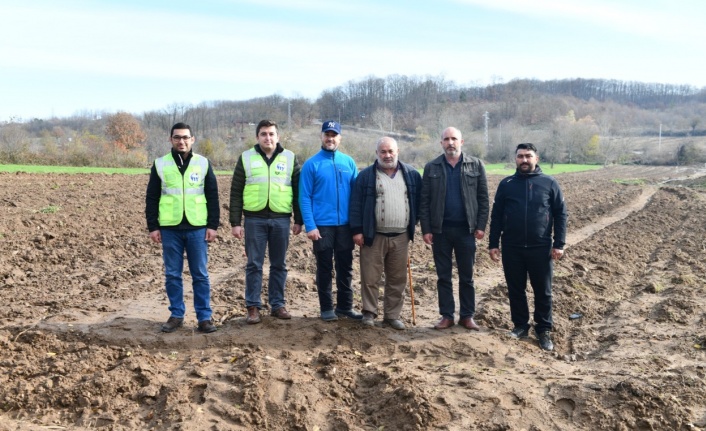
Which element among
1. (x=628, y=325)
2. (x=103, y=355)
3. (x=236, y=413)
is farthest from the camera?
(x=628, y=325)

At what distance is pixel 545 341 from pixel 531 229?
3.90 ft

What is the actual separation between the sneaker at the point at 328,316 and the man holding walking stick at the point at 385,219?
357mm

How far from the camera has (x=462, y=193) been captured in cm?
604

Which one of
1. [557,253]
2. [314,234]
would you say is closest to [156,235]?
[314,234]

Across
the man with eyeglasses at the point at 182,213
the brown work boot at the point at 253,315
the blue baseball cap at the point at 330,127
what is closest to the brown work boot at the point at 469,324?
the brown work boot at the point at 253,315

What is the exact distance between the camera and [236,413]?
170 inches

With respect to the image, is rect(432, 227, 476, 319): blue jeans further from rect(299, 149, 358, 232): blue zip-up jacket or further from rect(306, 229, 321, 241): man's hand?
rect(306, 229, 321, 241): man's hand

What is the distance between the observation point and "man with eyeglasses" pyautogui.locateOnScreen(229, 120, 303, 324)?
6.00m

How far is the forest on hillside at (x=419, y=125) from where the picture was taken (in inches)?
1919

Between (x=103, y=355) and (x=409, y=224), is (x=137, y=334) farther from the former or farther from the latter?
(x=409, y=224)

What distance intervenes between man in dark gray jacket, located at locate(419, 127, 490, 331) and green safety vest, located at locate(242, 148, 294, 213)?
1.42 m

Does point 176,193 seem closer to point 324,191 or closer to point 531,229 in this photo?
point 324,191

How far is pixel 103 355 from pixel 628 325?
5.72m

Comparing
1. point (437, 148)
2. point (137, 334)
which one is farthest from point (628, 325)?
point (437, 148)
